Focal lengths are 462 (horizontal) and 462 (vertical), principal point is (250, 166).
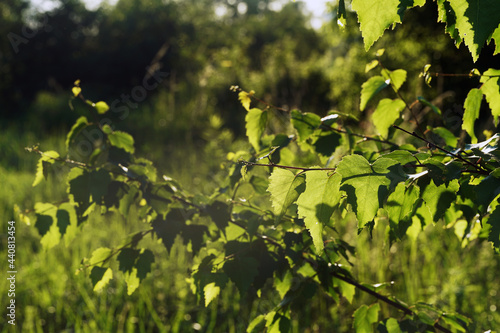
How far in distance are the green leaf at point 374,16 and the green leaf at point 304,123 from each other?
0.51 m

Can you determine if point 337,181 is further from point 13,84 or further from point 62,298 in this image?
point 13,84

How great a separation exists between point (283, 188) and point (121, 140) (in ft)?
2.39

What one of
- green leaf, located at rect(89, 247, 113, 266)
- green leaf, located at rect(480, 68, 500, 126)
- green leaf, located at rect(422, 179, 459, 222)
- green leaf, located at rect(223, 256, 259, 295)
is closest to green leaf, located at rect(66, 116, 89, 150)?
green leaf, located at rect(89, 247, 113, 266)

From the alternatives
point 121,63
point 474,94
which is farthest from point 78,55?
point 474,94

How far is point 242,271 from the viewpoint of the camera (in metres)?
1.18

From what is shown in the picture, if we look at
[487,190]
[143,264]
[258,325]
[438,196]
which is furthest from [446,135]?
[143,264]

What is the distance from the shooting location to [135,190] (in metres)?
1.36

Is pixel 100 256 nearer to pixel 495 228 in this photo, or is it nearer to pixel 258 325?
pixel 258 325

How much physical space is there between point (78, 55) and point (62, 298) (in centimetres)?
1194

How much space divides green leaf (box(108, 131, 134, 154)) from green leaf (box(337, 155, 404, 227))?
2.72 feet

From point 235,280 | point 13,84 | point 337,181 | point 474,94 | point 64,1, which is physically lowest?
point 235,280

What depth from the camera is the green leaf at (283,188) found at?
887 mm

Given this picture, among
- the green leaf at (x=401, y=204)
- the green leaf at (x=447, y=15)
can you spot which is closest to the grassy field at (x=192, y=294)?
the green leaf at (x=401, y=204)

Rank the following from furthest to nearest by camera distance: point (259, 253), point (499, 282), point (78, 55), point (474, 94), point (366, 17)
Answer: point (78, 55), point (499, 282), point (259, 253), point (474, 94), point (366, 17)
